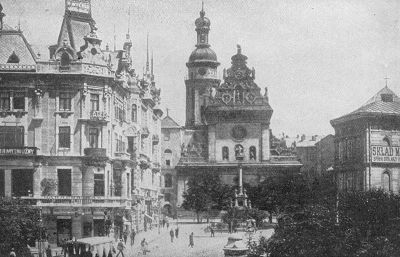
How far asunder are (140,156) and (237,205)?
42.1 feet

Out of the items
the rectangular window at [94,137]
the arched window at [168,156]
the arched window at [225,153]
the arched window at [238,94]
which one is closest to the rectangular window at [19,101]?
the rectangular window at [94,137]

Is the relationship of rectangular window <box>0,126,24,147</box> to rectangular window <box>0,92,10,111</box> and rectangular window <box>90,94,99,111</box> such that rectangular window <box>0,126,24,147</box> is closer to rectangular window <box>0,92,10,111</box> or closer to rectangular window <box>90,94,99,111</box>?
rectangular window <box>0,92,10,111</box>

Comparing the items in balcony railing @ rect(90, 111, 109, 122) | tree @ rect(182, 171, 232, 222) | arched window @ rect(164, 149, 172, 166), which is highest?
balcony railing @ rect(90, 111, 109, 122)

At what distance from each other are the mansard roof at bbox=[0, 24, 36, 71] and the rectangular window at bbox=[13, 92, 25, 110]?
2.10 meters

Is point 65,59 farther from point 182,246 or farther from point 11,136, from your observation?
point 182,246

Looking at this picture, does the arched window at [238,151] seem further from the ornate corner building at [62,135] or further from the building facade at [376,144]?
the ornate corner building at [62,135]

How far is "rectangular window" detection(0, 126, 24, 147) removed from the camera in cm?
5353

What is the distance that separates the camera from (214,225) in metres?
67.6

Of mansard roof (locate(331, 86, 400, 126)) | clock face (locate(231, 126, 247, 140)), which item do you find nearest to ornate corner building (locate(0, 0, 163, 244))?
mansard roof (locate(331, 86, 400, 126))

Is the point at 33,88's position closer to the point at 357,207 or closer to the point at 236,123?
the point at 357,207

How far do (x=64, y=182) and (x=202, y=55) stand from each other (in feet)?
251

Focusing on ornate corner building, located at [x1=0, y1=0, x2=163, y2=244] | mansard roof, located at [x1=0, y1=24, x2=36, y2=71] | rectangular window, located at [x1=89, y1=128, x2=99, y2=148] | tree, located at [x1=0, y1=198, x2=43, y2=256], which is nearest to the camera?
tree, located at [x1=0, y1=198, x2=43, y2=256]

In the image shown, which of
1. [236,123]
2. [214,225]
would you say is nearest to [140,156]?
[214,225]

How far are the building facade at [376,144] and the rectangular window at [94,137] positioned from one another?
29.8m
